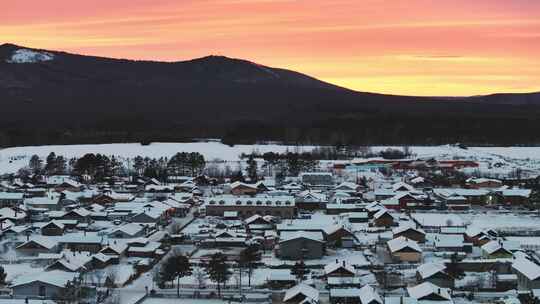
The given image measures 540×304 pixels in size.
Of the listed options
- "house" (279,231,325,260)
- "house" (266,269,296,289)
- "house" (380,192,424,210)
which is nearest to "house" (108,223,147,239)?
"house" (279,231,325,260)

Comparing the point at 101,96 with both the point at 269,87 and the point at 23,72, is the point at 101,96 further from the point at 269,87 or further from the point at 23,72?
the point at 269,87

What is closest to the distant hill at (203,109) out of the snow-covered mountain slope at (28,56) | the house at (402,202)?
the snow-covered mountain slope at (28,56)

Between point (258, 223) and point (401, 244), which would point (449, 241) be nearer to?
point (401, 244)

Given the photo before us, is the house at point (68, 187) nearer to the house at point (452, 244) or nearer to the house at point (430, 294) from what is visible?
the house at point (452, 244)

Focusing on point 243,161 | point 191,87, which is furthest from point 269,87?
point 243,161

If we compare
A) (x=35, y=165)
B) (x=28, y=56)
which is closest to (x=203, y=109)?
(x=28, y=56)

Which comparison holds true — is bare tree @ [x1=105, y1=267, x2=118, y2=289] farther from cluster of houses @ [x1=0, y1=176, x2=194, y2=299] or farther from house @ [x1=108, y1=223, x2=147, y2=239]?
house @ [x1=108, y1=223, x2=147, y2=239]
